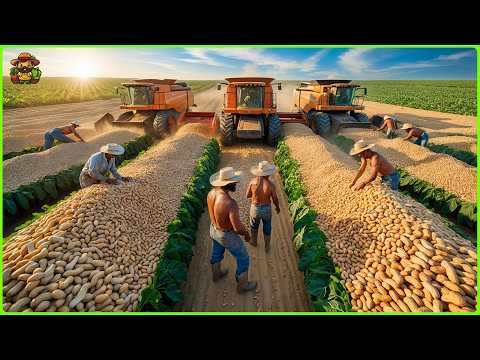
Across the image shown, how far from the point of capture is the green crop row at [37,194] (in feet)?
23.0

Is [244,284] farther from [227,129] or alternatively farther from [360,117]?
[360,117]

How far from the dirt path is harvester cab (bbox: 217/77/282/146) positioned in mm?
6744

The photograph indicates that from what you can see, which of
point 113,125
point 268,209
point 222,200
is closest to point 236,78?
point 113,125

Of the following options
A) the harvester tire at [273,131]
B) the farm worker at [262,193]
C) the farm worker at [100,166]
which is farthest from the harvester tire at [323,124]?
the farm worker at [100,166]

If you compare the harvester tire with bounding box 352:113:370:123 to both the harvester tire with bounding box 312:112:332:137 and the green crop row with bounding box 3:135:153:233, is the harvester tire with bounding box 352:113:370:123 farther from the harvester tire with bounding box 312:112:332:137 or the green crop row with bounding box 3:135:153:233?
the green crop row with bounding box 3:135:153:233

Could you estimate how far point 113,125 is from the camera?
566 inches

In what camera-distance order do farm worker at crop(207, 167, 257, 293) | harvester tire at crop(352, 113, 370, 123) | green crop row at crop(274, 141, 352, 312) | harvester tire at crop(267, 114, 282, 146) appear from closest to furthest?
green crop row at crop(274, 141, 352, 312) < farm worker at crop(207, 167, 257, 293) < harvester tire at crop(267, 114, 282, 146) < harvester tire at crop(352, 113, 370, 123)

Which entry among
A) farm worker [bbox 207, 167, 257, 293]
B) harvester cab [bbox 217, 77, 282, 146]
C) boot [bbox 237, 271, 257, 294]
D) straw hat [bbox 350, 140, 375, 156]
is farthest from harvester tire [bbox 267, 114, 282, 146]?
boot [bbox 237, 271, 257, 294]

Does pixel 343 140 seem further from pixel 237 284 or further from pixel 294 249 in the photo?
pixel 237 284

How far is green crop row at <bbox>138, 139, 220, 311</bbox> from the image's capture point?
4008mm

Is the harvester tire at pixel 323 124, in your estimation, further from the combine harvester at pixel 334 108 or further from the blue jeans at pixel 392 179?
the blue jeans at pixel 392 179

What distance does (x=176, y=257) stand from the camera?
192 inches

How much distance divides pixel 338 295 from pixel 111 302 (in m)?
3.28
